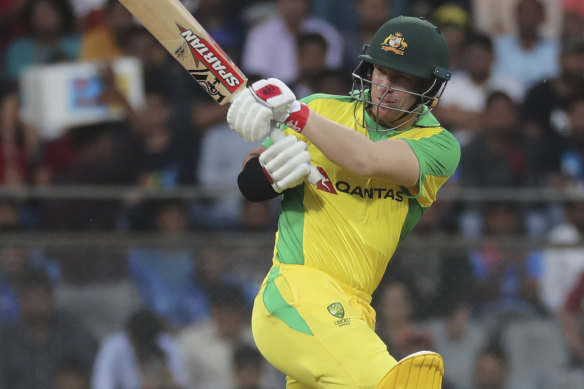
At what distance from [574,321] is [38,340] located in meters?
3.65

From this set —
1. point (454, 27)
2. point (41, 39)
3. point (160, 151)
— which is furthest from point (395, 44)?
point (41, 39)

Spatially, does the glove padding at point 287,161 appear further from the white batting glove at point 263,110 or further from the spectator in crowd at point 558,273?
the spectator in crowd at point 558,273

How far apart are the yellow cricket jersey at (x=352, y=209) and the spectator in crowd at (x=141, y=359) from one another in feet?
8.62

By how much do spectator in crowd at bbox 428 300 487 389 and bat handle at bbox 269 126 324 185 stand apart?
3.03 meters

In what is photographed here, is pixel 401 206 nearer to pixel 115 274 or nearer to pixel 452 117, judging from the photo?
pixel 115 274

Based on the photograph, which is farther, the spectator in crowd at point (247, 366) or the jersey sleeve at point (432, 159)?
the spectator in crowd at point (247, 366)

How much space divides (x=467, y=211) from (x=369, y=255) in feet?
10.9

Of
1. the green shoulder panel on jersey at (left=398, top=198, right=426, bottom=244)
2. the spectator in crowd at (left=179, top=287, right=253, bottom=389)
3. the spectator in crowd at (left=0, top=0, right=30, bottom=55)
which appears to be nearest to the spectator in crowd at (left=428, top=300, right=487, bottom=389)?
the spectator in crowd at (left=179, top=287, right=253, bottom=389)

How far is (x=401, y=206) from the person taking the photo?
416cm

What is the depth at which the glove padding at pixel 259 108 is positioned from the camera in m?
3.72

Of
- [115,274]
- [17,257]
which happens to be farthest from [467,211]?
[17,257]

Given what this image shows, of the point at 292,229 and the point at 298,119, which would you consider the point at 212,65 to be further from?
the point at 292,229

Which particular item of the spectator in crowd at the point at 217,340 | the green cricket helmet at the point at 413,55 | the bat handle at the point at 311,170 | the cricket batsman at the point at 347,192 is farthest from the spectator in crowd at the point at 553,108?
the bat handle at the point at 311,170

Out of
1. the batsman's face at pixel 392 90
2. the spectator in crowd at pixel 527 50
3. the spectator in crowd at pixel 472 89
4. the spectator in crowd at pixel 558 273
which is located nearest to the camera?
the batsman's face at pixel 392 90
